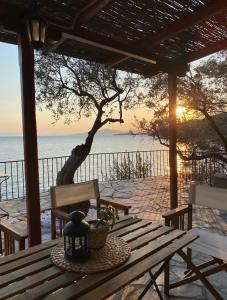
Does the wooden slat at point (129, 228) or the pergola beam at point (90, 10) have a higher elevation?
the pergola beam at point (90, 10)

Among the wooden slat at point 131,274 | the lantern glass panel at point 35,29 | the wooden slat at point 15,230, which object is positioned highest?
the lantern glass panel at point 35,29

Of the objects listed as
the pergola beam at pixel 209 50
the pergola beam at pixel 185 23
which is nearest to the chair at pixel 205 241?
the pergola beam at pixel 185 23

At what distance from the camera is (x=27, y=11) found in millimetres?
2295

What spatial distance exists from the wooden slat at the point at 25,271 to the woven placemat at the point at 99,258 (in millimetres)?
Answer: 47

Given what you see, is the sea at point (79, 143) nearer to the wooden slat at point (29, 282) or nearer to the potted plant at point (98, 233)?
the potted plant at point (98, 233)

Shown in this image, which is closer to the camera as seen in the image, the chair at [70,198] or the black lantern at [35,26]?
the black lantern at [35,26]

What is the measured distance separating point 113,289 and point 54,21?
7.55ft

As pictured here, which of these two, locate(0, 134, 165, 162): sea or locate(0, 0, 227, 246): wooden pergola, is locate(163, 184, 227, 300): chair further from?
locate(0, 134, 165, 162): sea

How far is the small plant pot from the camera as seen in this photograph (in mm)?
1643

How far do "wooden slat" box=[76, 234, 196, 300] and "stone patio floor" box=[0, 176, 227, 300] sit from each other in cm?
86

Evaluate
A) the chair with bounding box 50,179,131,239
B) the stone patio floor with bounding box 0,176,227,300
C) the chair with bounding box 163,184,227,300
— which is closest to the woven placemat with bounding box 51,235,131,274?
the chair with bounding box 163,184,227,300

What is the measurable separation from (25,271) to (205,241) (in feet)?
4.91

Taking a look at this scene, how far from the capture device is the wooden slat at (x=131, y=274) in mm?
1266

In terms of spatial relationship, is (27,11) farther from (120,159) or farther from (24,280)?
(120,159)
